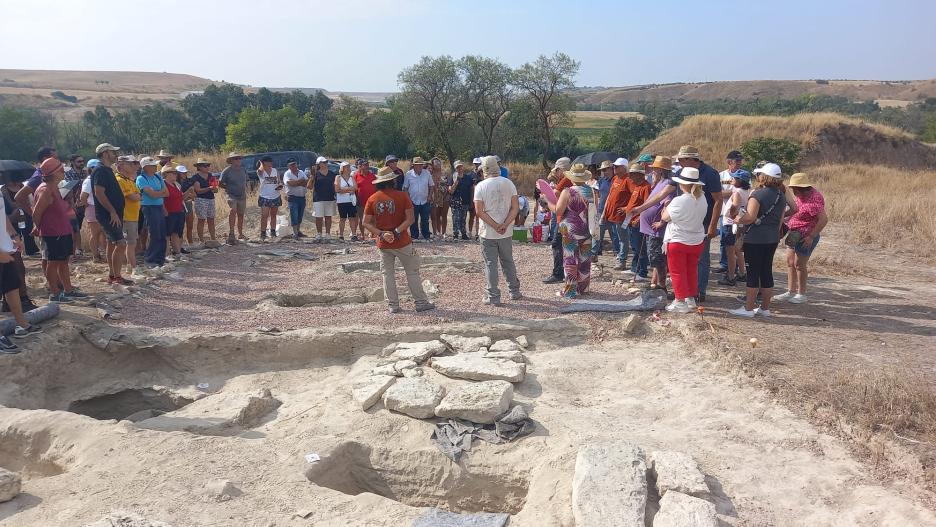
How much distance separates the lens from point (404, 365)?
6012 mm

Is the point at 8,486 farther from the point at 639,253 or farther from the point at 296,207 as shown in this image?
the point at 296,207

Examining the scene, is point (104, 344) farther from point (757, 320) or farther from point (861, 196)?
point (861, 196)

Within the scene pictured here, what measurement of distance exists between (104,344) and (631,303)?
6.04 meters

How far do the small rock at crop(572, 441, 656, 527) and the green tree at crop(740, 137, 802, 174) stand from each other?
80.1 ft

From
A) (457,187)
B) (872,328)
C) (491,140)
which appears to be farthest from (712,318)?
(491,140)

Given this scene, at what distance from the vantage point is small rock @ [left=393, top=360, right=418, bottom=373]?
5967 mm

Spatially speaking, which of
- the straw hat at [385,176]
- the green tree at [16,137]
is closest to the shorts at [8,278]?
the straw hat at [385,176]

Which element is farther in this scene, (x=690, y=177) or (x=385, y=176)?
(x=385, y=176)

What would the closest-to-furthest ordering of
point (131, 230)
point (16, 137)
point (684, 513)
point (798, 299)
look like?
point (684, 513) < point (798, 299) < point (131, 230) < point (16, 137)

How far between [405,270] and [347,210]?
5623mm

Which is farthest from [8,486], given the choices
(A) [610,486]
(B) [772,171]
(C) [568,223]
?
(B) [772,171]

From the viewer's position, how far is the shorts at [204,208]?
1184 centimetres

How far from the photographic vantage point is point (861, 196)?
16469 millimetres

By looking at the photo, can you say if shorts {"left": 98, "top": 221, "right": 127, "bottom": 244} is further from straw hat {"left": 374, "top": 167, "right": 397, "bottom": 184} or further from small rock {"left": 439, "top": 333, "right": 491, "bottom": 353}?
small rock {"left": 439, "top": 333, "right": 491, "bottom": 353}
